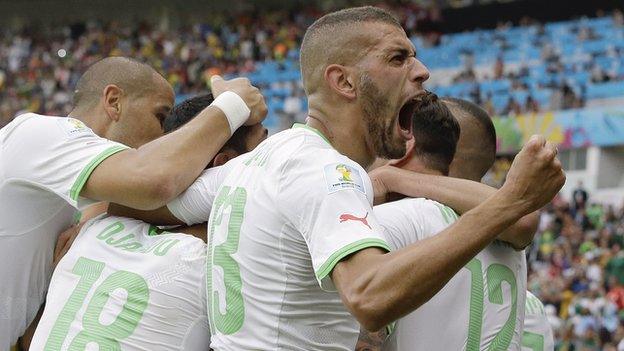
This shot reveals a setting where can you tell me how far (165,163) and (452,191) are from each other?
39.4 inches

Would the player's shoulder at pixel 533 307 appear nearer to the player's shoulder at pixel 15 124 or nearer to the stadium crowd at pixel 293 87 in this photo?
the player's shoulder at pixel 15 124

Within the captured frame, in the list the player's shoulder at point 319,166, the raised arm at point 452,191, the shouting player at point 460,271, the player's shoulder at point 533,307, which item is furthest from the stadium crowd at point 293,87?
the player's shoulder at point 319,166

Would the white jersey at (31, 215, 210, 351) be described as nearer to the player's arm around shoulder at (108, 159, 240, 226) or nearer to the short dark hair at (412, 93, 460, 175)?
the player's arm around shoulder at (108, 159, 240, 226)

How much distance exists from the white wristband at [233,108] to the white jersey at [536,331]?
1.59 m

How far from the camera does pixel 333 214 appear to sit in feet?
9.65

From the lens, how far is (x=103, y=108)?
4.16 meters

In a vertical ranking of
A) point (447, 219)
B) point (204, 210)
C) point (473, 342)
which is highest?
point (204, 210)

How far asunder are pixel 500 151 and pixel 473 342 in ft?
69.4

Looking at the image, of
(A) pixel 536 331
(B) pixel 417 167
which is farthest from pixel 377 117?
(A) pixel 536 331

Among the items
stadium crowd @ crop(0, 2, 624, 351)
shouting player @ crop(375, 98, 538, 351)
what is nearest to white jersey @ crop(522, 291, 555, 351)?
shouting player @ crop(375, 98, 538, 351)

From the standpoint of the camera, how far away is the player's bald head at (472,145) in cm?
429

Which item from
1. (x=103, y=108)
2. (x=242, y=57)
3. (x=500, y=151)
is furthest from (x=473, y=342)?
(x=242, y=57)

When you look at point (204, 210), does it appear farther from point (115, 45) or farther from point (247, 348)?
point (115, 45)

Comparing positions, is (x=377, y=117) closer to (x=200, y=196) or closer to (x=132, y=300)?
(x=200, y=196)
